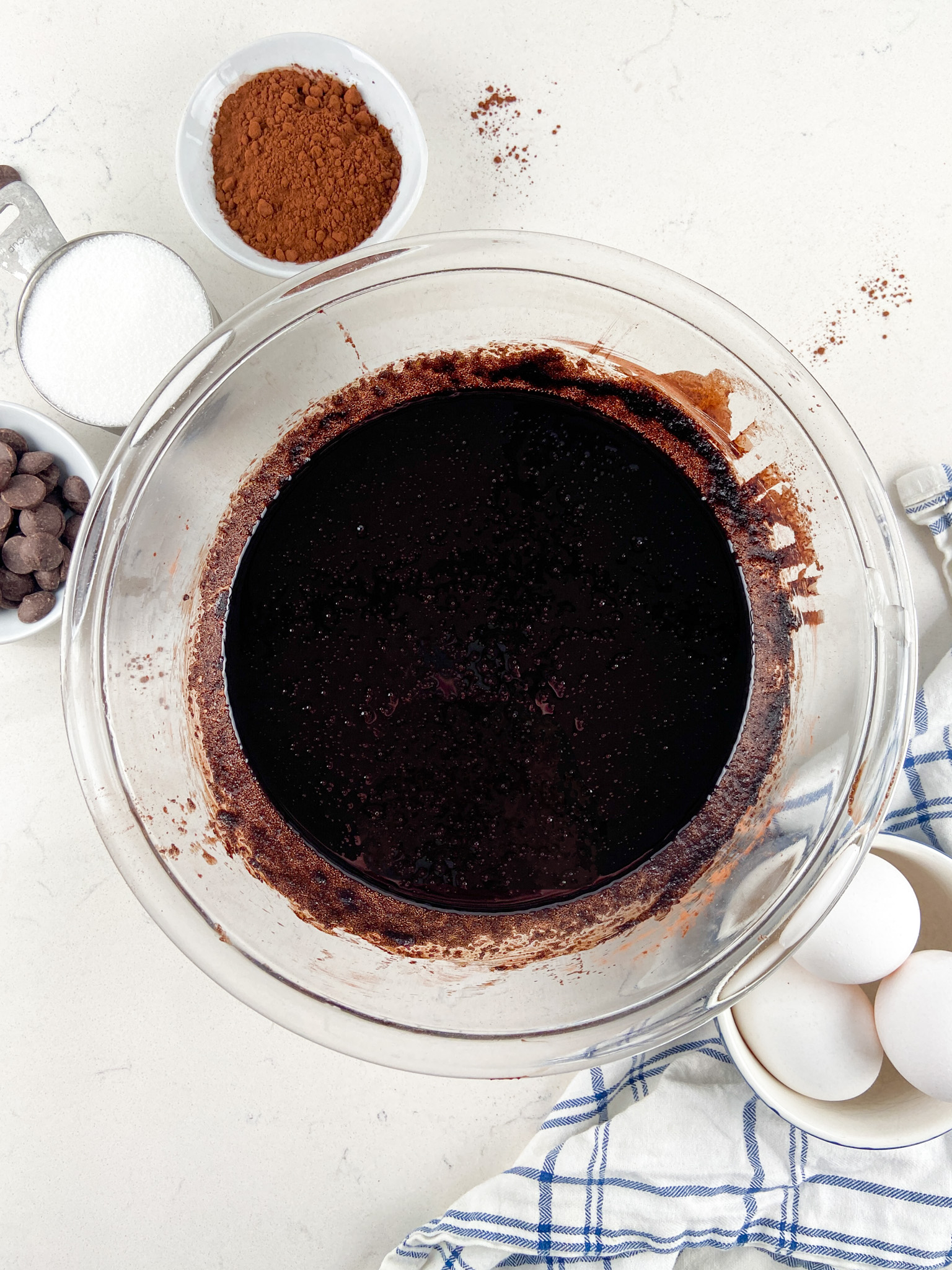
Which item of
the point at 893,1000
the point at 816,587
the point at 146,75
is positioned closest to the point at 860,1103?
the point at 893,1000

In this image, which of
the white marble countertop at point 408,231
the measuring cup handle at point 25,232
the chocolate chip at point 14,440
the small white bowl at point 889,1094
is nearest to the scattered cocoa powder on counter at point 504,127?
the white marble countertop at point 408,231

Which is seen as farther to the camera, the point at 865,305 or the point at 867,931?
the point at 865,305

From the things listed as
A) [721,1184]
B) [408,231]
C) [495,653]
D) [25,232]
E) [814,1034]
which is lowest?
[721,1184]

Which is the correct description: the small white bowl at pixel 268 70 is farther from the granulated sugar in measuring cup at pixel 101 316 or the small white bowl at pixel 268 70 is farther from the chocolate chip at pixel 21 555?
the chocolate chip at pixel 21 555

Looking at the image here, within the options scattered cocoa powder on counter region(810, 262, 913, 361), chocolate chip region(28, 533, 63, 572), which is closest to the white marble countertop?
scattered cocoa powder on counter region(810, 262, 913, 361)

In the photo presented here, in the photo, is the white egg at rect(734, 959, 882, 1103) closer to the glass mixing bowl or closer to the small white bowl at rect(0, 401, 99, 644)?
the glass mixing bowl

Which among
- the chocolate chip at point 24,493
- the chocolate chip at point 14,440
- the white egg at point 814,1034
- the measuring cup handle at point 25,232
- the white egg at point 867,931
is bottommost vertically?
the white egg at point 814,1034

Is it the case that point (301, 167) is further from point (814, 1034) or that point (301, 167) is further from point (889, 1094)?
point (889, 1094)

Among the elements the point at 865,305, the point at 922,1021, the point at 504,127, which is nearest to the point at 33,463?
the point at 504,127
